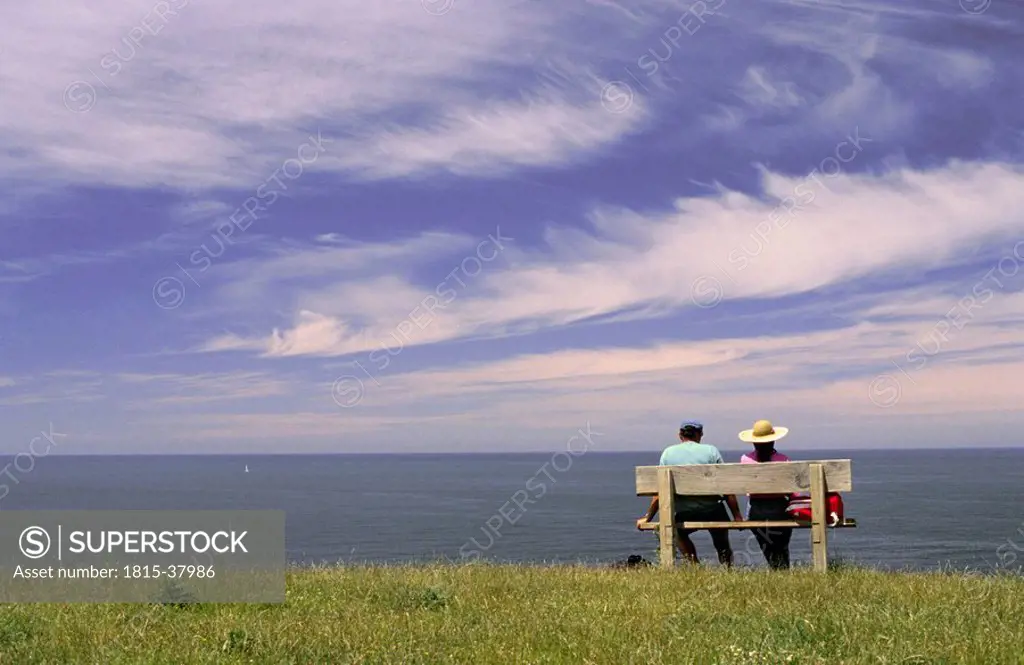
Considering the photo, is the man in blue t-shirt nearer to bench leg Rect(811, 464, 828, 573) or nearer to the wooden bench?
the wooden bench

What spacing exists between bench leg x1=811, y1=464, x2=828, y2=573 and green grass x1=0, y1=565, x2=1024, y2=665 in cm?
83

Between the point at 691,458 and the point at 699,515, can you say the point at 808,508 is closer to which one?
the point at 699,515

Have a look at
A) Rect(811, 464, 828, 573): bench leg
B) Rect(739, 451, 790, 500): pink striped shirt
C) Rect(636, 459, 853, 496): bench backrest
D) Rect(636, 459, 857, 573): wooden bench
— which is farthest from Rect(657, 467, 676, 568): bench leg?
Rect(811, 464, 828, 573): bench leg

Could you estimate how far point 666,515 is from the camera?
12.1 metres

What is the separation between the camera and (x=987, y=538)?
5947cm

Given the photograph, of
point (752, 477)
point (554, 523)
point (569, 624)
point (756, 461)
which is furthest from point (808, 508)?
point (554, 523)

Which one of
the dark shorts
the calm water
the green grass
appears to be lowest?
the calm water

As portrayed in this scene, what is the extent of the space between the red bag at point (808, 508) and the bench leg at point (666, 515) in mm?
1488

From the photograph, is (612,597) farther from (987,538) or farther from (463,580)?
(987,538)

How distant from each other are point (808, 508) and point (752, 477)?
2.88ft

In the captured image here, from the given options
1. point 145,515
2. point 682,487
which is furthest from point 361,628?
point 145,515

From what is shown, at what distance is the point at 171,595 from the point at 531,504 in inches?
3699

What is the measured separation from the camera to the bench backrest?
11359 millimetres

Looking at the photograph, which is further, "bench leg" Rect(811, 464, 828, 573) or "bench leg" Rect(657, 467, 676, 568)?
"bench leg" Rect(657, 467, 676, 568)
